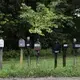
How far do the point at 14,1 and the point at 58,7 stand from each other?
2915mm

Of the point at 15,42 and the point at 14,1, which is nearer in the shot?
the point at 14,1

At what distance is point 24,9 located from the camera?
1789 cm

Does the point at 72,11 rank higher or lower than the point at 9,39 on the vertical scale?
higher

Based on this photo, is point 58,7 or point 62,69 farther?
point 58,7

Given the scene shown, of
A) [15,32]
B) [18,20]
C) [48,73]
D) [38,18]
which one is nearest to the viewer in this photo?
[48,73]

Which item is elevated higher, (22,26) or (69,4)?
(69,4)

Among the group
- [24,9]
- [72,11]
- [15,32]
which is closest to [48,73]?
[24,9]

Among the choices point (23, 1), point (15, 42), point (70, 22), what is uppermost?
point (23, 1)

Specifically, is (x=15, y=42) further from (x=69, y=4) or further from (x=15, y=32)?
(x=69, y=4)

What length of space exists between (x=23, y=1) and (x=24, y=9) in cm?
194

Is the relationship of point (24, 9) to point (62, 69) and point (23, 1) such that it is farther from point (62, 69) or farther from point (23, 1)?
point (62, 69)

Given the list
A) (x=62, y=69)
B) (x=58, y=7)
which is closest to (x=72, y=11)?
(x=58, y=7)

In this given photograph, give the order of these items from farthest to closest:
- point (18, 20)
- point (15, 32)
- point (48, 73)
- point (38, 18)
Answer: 1. point (15, 32)
2. point (18, 20)
3. point (38, 18)
4. point (48, 73)

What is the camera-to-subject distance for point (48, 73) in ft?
32.2
